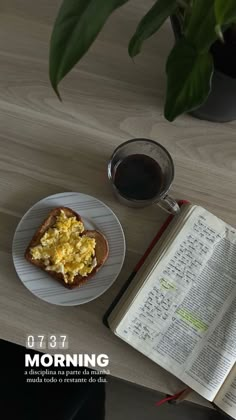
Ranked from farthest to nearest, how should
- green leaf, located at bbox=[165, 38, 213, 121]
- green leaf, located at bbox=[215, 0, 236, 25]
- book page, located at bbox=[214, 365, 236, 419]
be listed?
book page, located at bbox=[214, 365, 236, 419] → green leaf, located at bbox=[165, 38, 213, 121] → green leaf, located at bbox=[215, 0, 236, 25]

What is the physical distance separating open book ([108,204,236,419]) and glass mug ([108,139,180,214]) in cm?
4

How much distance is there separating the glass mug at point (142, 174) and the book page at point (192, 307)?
55 millimetres

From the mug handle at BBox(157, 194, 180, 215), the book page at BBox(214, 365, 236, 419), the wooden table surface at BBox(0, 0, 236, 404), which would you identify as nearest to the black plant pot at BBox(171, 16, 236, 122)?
the wooden table surface at BBox(0, 0, 236, 404)

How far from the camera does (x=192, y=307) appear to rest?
67cm

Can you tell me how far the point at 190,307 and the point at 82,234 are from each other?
0.18 meters

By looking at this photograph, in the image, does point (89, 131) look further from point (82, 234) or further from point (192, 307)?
point (192, 307)

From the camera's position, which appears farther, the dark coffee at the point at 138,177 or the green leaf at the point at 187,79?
the dark coffee at the point at 138,177

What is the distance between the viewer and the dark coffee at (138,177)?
70 cm

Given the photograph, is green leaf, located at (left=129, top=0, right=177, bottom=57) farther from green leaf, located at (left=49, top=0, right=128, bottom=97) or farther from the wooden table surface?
the wooden table surface

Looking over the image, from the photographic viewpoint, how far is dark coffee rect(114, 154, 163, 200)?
2.31 feet

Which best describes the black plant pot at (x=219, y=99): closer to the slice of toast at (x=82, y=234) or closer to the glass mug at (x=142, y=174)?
the glass mug at (x=142, y=174)

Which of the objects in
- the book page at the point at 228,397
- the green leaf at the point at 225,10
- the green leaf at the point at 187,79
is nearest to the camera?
the green leaf at the point at 225,10

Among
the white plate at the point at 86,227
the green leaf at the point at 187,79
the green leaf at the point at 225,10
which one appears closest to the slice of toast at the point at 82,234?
the white plate at the point at 86,227

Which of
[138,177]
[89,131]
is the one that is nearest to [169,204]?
[138,177]
